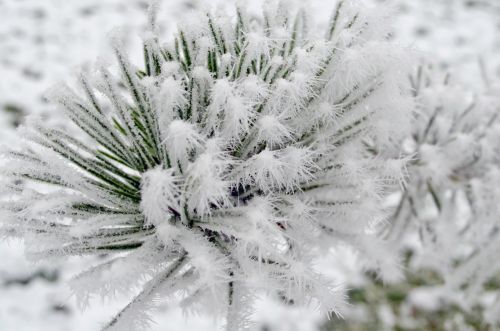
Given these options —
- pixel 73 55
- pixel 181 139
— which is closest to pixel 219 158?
pixel 181 139

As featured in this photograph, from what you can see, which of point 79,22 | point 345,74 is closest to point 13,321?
point 345,74

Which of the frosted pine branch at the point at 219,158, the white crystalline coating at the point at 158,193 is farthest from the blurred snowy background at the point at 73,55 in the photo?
the white crystalline coating at the point at 158,193

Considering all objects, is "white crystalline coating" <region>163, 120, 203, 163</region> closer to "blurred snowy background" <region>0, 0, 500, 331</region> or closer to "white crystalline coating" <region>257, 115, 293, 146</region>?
"white crystalline coating" <region>257, 115, 293, 146</region>

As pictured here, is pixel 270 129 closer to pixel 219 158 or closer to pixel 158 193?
pixel 219 158

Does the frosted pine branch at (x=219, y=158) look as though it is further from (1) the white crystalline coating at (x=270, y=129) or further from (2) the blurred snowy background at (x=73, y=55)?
(2) the blurred snowy background at (x=73, y=55)

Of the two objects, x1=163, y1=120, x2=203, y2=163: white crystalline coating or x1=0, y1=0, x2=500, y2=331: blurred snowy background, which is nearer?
x1=163, y1=120, x2=203, y2=163: white crystalline coating

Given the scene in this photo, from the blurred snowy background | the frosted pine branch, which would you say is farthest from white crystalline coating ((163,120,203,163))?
the blurred snowy background
